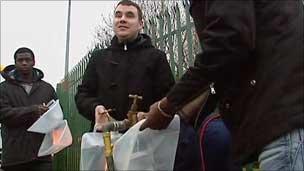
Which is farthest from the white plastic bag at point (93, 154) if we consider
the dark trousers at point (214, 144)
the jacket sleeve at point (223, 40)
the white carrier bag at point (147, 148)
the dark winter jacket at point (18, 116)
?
the dark winter jacket at point (18, 116)

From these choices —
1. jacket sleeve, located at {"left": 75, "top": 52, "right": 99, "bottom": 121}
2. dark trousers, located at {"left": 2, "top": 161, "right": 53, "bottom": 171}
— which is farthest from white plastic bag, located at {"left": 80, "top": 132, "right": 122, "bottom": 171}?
dark trousers, located at {"left": 2, "top": 161, "right": 53, "bottom": 171}

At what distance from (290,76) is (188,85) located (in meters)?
0.44

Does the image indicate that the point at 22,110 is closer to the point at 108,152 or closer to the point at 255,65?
the point at 108,152

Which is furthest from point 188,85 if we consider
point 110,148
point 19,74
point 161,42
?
point 19,74

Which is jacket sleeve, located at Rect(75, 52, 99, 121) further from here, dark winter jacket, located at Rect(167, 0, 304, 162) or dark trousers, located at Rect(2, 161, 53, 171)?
dark trousers, located at Rect(2, 161, 53, 171)

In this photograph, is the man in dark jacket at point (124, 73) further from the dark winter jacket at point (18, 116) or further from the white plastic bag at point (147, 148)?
the dark winter jacket at point (18, 116)

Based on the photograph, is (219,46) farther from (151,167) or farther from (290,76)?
(151,167)

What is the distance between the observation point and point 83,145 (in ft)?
9.70

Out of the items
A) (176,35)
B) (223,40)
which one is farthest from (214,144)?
(176,35)

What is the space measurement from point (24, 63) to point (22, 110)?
0.62m

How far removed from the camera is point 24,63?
6375 mm

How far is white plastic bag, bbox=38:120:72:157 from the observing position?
5.59 meters

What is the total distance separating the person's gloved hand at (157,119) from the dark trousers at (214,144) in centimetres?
28

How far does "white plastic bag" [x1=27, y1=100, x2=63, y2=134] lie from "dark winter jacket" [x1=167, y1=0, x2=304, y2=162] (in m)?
3.46
